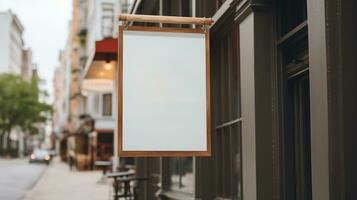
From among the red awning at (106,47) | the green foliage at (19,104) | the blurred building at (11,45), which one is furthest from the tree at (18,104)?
the red awning at (106,47)

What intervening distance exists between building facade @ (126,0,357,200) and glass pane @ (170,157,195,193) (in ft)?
0.18

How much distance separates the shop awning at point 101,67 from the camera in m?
14.6

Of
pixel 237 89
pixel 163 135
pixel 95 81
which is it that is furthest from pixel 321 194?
pixel 95 81

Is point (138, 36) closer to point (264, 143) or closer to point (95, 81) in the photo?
point (264, 143)

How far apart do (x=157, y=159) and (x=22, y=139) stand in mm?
110588

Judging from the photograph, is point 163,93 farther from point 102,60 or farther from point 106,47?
point 102,60

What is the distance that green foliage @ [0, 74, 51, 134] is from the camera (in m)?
77.5

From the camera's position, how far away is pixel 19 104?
7794 cm

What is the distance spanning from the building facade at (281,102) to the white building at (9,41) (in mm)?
91133

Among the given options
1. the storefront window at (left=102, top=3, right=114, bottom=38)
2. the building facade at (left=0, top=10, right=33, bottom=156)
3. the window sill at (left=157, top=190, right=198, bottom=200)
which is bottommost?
the window sill at (left=157, top=190, right=198, bottom=200)

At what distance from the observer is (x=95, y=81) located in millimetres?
18094

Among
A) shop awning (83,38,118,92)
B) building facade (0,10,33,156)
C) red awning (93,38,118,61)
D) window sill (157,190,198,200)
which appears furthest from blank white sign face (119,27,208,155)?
building facade (0,10,33,156)

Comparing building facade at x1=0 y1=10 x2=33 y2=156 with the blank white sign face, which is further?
building facade at x1=0 y1=10 x2=33 y2=156

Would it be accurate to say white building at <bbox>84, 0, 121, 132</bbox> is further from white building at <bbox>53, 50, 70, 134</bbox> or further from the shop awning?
white building at <bbox>53, 50, 70, 134</bbox>
